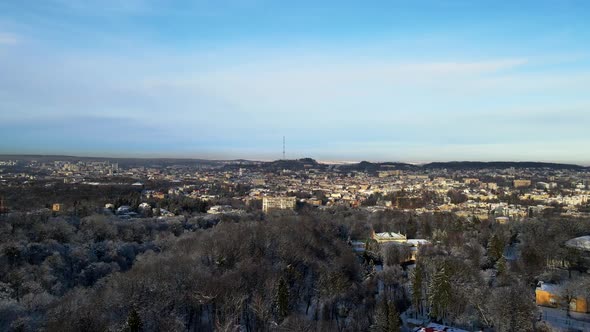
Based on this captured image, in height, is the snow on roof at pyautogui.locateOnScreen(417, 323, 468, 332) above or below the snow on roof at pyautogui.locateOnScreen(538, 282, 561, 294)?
below

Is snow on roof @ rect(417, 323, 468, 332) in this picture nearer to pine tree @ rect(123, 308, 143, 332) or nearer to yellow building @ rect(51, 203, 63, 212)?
pine tree @ rect(123, 308, 143, 332)

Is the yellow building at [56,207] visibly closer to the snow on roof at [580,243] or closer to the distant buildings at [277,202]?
the distant buildings at [277,202]

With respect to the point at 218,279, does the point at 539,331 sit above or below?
below

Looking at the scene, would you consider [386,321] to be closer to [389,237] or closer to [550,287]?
[550,287]

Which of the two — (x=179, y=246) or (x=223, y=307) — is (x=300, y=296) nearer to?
(x=223, y=307)

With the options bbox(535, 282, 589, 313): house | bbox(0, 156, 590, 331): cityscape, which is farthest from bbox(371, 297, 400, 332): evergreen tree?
bbox(535, 282, 589, 313): house

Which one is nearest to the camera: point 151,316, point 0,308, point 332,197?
point 0,308

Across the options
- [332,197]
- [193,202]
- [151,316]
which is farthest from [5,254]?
[332,197]

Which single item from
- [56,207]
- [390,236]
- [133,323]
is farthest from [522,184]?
[133,323]
